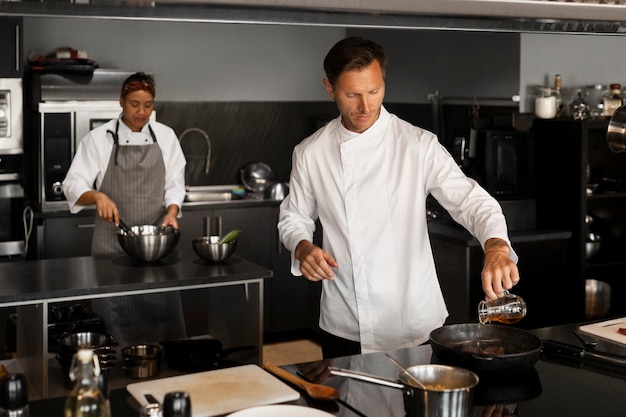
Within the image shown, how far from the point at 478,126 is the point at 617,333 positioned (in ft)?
9.78

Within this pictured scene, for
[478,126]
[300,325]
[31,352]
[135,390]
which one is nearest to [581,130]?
[478,126]

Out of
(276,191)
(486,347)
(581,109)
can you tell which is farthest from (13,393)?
(276,191)

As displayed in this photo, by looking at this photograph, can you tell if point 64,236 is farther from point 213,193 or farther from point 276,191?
point 276,191

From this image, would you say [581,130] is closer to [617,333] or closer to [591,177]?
[591,177]

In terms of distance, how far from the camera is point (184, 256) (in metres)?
4.39

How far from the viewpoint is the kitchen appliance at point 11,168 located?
5.59 meters

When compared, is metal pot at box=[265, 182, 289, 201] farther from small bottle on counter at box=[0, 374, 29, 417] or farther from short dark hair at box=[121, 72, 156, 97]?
small bottle on counter at box=[0, 374, 29, 417]

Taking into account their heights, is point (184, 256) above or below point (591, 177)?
below

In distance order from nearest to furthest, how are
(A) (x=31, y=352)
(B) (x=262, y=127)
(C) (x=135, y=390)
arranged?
(C) (x=135, y=390) < (A) (x=31, y=352) < (B) (x=262, y=127)

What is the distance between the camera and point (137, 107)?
472cm

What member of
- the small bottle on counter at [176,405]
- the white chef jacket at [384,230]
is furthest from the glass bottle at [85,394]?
the white chef jacket at [384,230]

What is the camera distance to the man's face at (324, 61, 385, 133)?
9.12 feet

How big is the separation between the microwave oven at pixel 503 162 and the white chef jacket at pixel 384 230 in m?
2.49

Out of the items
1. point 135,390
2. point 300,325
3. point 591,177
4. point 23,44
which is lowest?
point 300,325
